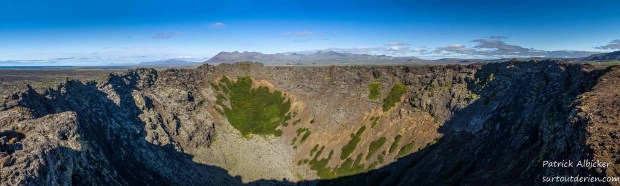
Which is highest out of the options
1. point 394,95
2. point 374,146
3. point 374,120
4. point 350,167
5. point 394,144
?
point 394,95

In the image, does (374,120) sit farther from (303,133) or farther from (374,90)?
(303,133)

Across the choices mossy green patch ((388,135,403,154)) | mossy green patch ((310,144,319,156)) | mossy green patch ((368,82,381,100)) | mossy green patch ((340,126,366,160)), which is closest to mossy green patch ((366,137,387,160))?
mossy green patch ((388,135,403,154))

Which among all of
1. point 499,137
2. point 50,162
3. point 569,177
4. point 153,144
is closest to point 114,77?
point 153,144

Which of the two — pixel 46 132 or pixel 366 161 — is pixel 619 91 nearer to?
A: pixel 366 161

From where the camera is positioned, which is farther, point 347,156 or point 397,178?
point 347,156

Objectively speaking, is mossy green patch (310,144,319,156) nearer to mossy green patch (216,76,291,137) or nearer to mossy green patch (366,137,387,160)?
mossy green patch (216,76,291,137)

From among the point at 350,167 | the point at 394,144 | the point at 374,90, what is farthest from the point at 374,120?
the point at 350,167

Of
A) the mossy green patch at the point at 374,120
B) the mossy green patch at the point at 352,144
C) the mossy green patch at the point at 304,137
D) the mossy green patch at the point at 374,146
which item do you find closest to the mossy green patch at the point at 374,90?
the mossy green patch at the point at 374,120
